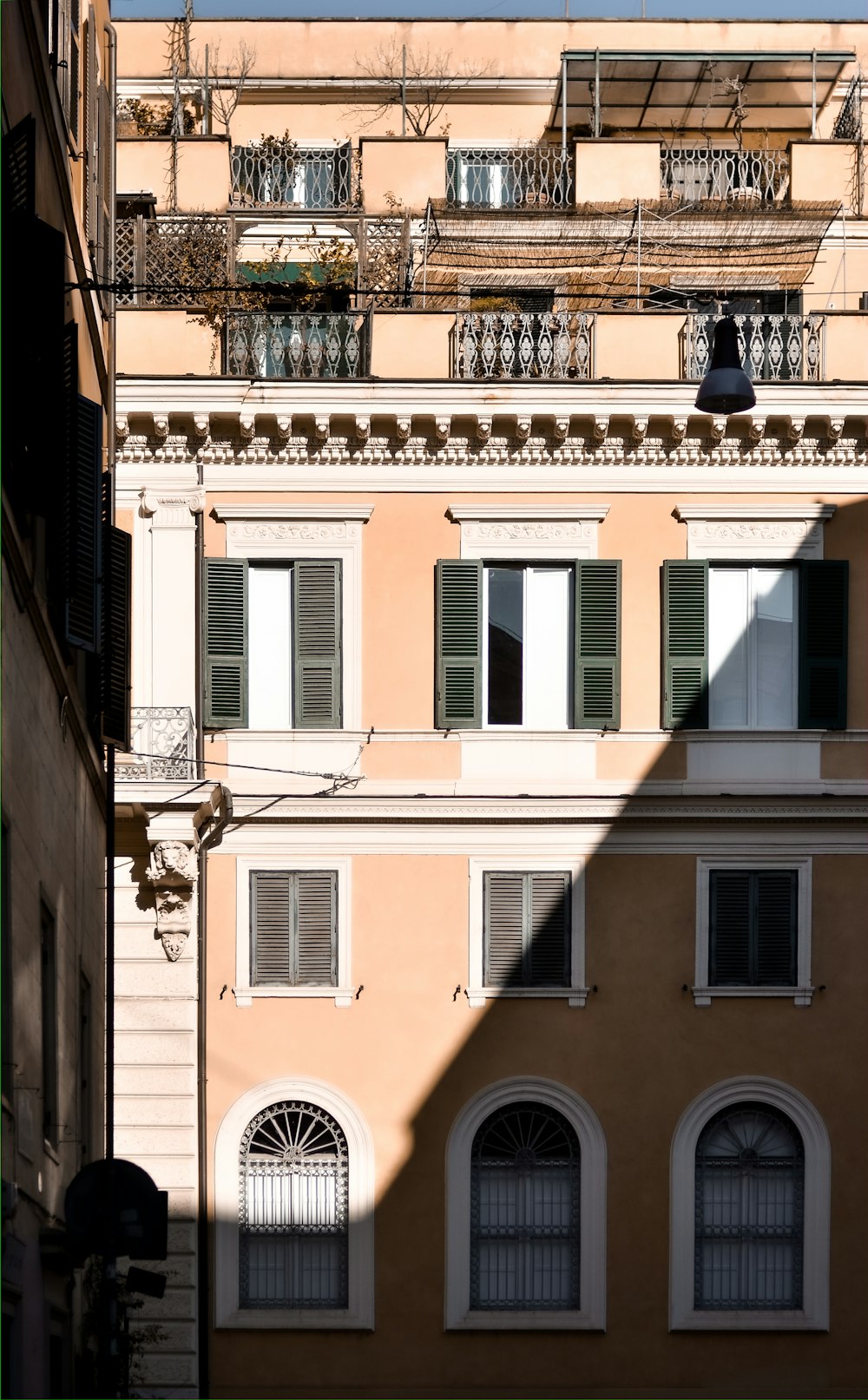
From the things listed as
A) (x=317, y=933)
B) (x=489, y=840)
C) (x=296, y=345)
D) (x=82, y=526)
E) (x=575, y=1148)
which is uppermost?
(x=296, y=345)

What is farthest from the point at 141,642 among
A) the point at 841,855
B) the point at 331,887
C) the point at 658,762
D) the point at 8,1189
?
the point at 8,1189

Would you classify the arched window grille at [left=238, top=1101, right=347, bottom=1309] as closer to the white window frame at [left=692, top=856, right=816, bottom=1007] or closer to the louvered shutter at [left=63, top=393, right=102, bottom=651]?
the white window frame at [left=692, top=856, right=816, bottom=1007]

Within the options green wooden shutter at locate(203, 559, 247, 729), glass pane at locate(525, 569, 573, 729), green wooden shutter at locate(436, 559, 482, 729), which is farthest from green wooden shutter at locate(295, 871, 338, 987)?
glass pane at locate(525, 569, 573, 729)

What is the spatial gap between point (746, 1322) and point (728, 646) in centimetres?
689

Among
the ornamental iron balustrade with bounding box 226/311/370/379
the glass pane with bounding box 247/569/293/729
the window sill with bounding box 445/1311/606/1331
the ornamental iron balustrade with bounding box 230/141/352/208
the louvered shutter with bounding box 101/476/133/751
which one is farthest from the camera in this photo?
the ornamental iron balustrade with bounding box 230/141/352/208

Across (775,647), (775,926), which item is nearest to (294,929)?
(775,926)

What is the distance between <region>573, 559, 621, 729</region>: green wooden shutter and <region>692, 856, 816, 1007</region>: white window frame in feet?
6.00

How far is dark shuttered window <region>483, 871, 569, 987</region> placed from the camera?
26266 millimetres

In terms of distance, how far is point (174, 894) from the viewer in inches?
1021

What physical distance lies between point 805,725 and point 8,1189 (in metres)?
15.3

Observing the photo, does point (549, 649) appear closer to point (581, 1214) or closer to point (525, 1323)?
point (581, 1214)

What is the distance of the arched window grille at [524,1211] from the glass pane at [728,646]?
4.52 m

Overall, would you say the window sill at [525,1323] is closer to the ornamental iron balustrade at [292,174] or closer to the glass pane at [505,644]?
the glass pane at [505,644]

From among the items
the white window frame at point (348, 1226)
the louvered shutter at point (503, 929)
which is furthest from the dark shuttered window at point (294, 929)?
the louvered shutter at point (503, 929)
